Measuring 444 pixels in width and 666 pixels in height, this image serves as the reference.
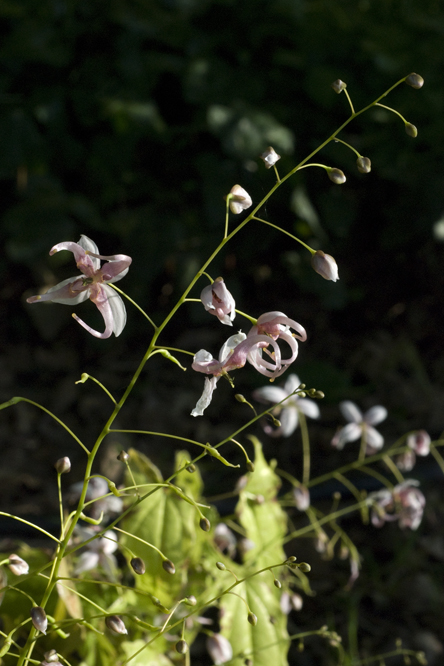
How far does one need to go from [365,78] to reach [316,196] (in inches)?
13.3

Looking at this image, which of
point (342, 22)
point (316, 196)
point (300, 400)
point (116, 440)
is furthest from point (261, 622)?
point (342, 22)

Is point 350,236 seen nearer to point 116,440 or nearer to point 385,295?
point 385,295

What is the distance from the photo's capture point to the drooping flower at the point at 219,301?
58 cm

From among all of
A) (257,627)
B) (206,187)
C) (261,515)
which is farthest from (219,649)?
(206,187)

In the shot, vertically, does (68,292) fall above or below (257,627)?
above

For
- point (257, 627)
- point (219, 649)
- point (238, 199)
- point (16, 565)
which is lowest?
point (257, 627)

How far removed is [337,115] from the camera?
1.86 metres

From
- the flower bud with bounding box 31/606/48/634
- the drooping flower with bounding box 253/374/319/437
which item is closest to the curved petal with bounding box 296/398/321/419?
the drooping flower with bounding box 253/374/319/437

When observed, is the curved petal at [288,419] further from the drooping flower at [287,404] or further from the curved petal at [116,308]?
the curved petal at [116,308]

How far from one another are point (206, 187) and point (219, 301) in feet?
3.89

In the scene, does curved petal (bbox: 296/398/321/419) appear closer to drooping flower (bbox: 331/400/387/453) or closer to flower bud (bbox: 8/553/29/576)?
drooping flower (bbox: 331/400/387/453)

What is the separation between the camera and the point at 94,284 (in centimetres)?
60

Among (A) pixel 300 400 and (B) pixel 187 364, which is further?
(B) pixel 187 364

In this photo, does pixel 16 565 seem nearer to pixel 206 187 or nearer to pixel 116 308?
pixel 116 308
